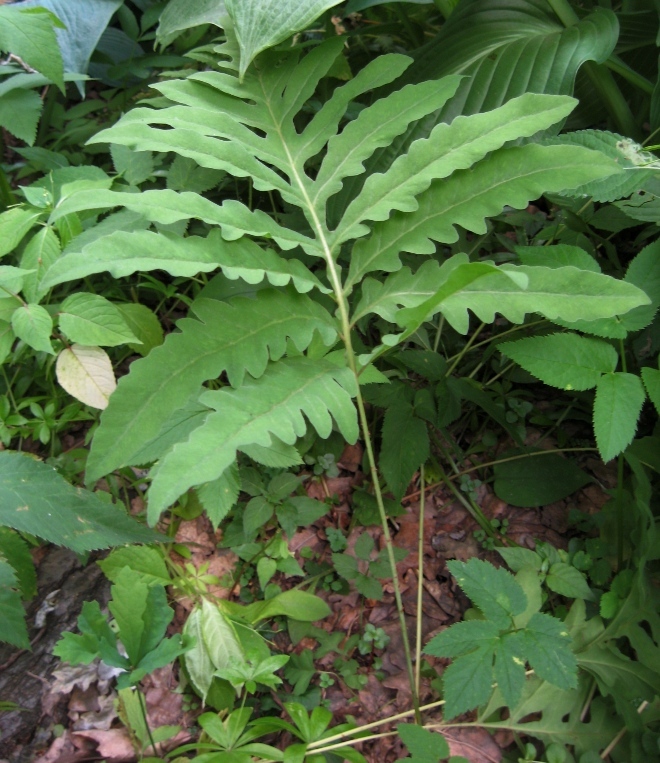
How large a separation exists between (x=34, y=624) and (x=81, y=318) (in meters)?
0.80

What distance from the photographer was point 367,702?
1.52 metres

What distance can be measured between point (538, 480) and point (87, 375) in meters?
1.25

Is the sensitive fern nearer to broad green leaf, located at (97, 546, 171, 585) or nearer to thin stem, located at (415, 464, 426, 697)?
broad green leaf, located at (97, 546, 171, 585)

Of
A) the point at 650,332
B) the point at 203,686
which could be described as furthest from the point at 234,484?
the point at 650,332

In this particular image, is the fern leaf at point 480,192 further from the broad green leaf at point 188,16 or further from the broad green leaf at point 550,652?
the broad green leaf at point 550,652

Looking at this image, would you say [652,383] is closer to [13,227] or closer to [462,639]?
[462,639]

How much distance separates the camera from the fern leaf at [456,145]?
1.20 metres

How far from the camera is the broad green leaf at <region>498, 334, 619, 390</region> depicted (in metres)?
1.31

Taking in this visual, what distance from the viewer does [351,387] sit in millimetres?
1227

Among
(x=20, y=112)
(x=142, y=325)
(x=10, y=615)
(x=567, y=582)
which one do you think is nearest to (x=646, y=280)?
(x=567, y=582)

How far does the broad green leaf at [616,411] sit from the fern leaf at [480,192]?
16.6 inches

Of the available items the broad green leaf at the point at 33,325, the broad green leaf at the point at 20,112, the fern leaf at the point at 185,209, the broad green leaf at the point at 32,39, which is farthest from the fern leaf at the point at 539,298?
the broad green leaf at the point at 20,112

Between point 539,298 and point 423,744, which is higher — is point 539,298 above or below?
above

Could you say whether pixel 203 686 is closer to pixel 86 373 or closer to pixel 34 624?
pixel 34 624
